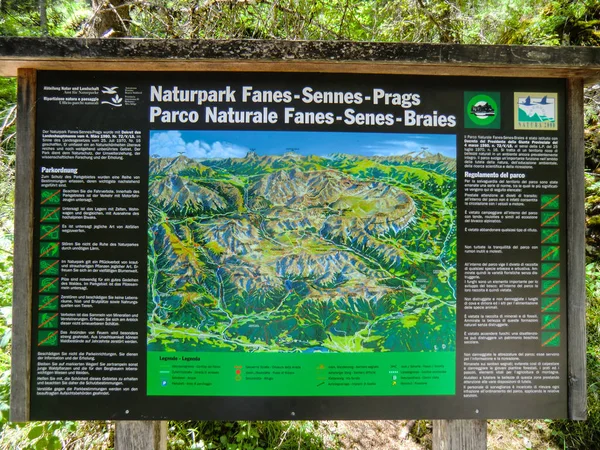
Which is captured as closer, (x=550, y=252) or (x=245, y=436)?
(x=550, y=252)

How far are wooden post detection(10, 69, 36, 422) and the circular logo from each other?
2229 millimetres

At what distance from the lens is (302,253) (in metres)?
2.02

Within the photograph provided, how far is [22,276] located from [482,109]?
246cm

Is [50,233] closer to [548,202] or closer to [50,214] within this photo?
[50,214]

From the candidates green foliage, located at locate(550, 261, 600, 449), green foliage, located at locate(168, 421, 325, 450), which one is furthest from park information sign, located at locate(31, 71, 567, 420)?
green foliage, located at locate(550, 261, 600, 449)

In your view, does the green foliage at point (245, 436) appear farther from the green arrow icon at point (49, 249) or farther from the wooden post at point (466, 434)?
the green arrow icon at point (49, 249)

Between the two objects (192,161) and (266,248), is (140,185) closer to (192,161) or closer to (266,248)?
(192,161)

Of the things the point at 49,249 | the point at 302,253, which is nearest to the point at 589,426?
the point at 302,253

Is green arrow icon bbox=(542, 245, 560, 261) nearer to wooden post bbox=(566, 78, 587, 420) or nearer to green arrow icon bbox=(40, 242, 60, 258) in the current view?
wooden post bbox=(566, 78, 587, 420)

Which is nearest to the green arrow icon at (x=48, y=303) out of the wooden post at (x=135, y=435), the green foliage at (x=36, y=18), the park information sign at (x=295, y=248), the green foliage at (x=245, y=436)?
the park information sign at (x=295, y=248)

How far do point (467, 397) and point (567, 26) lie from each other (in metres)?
4.90

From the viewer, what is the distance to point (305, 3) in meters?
4.34

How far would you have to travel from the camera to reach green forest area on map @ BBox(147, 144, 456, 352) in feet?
6.57

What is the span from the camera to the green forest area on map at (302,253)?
2.00 meters
